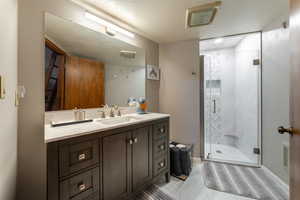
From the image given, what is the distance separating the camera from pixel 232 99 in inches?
137

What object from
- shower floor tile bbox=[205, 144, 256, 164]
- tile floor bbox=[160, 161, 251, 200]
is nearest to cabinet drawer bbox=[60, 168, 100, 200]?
tile floor bbox=[160, 161, 251, 200]

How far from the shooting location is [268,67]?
7.14 ft

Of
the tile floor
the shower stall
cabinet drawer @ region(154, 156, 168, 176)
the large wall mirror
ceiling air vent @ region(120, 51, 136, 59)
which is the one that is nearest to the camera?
the large wall mirror

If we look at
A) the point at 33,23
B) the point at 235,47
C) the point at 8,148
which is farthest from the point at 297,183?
the point at 235,47

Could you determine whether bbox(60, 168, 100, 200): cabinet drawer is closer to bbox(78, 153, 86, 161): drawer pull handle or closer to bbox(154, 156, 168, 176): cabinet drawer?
bbox(78, 153, 86, 161): drawer pull handle

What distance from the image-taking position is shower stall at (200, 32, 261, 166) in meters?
2.54

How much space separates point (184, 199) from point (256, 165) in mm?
1566

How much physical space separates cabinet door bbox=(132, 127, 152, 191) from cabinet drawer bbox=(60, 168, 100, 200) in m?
0.45

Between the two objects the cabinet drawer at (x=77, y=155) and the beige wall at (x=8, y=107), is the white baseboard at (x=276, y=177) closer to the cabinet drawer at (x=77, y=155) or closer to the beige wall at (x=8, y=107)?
the cabinet drawer at (x=77, y=155)

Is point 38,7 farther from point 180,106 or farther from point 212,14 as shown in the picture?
point 180,106

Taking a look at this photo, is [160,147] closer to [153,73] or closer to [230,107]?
[153,73]

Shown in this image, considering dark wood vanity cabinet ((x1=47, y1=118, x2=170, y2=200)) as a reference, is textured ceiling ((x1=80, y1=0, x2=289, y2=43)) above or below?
above

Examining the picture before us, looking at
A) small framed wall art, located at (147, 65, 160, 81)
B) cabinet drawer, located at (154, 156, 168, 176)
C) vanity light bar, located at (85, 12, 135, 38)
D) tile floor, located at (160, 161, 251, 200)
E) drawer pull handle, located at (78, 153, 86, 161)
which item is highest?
vanity light bar, located at (85, 12, 135, 38)

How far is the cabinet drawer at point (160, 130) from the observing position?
6.32 feet
